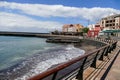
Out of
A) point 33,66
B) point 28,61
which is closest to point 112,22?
point 28,61

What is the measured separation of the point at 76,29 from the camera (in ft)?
547

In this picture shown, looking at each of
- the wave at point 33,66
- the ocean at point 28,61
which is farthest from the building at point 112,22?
the wave at point 33,66

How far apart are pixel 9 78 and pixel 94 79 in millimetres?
9508

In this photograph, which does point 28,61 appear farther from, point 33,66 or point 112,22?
point 112,22

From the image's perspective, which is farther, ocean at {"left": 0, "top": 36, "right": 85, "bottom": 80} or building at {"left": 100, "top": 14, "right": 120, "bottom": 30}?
building at {"left": 100, "top": 14, "right": 120, "bottom": 30}

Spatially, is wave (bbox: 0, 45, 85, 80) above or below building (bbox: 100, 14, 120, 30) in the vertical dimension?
below

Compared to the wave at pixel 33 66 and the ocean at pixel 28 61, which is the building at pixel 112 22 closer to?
the ocean at pixel 28 61

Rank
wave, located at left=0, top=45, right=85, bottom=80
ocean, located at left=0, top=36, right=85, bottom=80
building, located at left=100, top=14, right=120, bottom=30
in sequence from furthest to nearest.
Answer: building, located at left=100, top=14, right=120, bottom=30, ocean, located at left=0, top=36, right=85, bottom=80, wave, located at left=0, top=45, right=85, bottom=80

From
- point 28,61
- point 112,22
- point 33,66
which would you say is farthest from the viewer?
point 112,22

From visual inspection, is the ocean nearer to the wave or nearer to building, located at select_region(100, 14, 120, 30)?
the wave

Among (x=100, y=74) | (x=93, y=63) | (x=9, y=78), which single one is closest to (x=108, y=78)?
(x=100, y=74)

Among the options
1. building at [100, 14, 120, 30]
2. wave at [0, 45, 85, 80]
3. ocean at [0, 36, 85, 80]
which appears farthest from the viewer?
building at [100, 14, 120, 30]

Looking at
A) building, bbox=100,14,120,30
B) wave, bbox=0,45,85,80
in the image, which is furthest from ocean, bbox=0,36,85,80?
building, bbox=100,14,120,30

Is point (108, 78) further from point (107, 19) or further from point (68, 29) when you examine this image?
point (68, 29)
